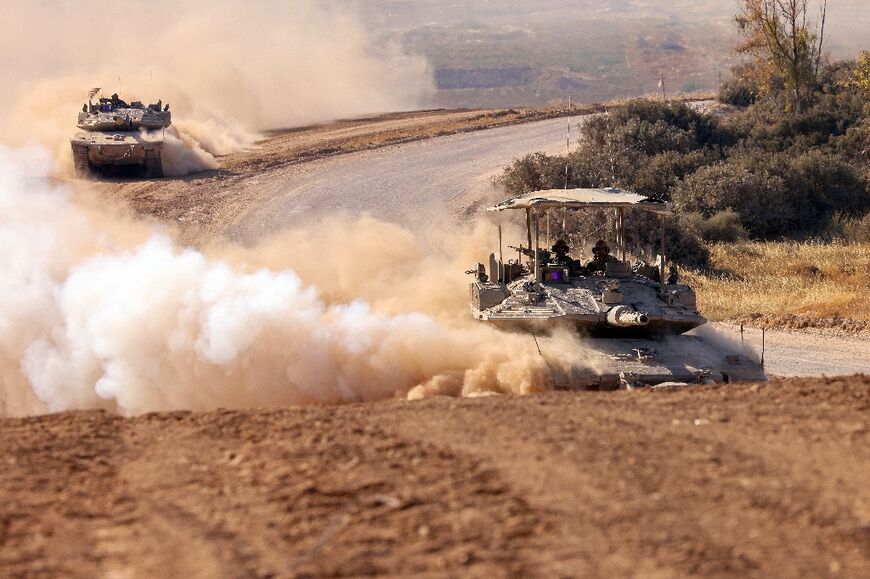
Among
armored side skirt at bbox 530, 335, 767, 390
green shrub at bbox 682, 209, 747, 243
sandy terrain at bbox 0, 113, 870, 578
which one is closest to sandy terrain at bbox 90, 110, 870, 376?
green shrub at bbox 682, 209, 747, 243

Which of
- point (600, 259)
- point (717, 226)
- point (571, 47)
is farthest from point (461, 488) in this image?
point (571, 47)

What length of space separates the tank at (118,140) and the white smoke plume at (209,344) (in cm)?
1829

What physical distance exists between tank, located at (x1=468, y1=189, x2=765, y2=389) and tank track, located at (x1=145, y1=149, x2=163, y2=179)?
21.8 m

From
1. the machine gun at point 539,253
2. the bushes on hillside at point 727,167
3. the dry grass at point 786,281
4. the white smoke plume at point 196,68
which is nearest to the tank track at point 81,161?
the white smoke plume at point 196,68

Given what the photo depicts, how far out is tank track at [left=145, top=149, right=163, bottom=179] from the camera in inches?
1454

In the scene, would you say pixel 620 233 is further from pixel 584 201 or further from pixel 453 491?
pixel 453 491

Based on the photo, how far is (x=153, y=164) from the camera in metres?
37.3

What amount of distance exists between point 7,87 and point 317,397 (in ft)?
144

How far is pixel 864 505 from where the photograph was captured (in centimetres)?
751

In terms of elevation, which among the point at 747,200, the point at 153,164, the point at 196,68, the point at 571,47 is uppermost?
the point at 571,47

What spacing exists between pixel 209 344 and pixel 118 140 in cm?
2189

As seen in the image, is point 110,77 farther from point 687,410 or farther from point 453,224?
point 687,410

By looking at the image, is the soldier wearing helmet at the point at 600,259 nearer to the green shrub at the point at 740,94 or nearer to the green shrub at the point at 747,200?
the green shrub at the point at 747,200

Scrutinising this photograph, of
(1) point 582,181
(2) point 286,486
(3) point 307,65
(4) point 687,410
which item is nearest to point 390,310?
(4) point 687,410
